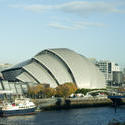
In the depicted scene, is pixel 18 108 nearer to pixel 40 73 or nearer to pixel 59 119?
pixel 59 119

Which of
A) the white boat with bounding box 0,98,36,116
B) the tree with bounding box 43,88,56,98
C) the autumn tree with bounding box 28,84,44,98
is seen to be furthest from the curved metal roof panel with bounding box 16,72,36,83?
the white boat with bounding box 0,98,36,116

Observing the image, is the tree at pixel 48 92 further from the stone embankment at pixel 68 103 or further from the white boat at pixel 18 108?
the white boat at pixel 18 108

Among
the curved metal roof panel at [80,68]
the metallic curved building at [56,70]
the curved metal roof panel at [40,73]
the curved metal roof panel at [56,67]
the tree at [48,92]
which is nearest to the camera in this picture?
the tree at [48,92]

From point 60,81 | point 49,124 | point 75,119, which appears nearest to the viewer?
point 49,124

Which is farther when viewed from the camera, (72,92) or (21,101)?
(72,92)

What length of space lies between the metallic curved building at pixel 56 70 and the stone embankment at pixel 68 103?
10393 millimetres

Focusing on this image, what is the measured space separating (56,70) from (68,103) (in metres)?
15.8

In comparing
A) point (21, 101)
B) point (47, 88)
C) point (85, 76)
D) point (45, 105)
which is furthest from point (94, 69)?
point (21, 101)

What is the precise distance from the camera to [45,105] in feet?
223

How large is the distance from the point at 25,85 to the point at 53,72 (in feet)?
24.3

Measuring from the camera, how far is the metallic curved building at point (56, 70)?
86.4 m

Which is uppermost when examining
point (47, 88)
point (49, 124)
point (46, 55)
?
point (46, 55)

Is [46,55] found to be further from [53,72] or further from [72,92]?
[72,92]

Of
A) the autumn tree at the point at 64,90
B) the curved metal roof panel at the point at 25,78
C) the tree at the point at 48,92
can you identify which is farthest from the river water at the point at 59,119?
the curved metal roof panel at the point at 25,78
